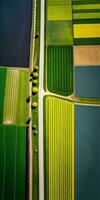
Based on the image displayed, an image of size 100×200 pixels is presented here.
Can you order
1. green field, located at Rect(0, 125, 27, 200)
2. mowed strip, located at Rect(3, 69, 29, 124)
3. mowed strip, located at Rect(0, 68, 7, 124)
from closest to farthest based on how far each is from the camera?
green field, located at Rect(0, 125, 27, 200)
mowed strip, located at Rect(3, 69, 29, 124)
mowed strip, located at Rect(0, 68, 7, 124)

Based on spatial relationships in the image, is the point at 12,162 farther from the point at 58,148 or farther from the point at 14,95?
the point at 14,95

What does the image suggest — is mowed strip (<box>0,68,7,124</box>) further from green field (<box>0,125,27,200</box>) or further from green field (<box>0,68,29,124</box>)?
green field (<box>0,125,27,200</box>)

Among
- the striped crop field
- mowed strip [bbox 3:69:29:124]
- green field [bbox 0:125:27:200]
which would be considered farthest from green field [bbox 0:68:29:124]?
the striped crop field

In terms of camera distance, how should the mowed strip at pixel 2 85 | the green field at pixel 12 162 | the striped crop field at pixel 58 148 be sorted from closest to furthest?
the green field at pixel 12 162
the striped crop field at pixel 58 148
the mowed strip at pixel 2 85

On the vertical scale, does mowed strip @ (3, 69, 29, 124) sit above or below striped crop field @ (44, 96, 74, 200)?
above

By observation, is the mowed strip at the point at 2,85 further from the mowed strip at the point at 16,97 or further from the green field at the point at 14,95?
the mowed strip at the point at 16,97

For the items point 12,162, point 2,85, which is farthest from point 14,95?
point 12,162

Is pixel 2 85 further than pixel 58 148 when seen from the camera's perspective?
Yes

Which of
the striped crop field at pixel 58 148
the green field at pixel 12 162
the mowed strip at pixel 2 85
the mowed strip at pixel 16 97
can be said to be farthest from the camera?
the mowed strip at pixel 2 85

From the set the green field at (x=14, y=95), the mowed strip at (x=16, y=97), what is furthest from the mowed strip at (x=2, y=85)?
the mowed strip at (x=16, y=97)
